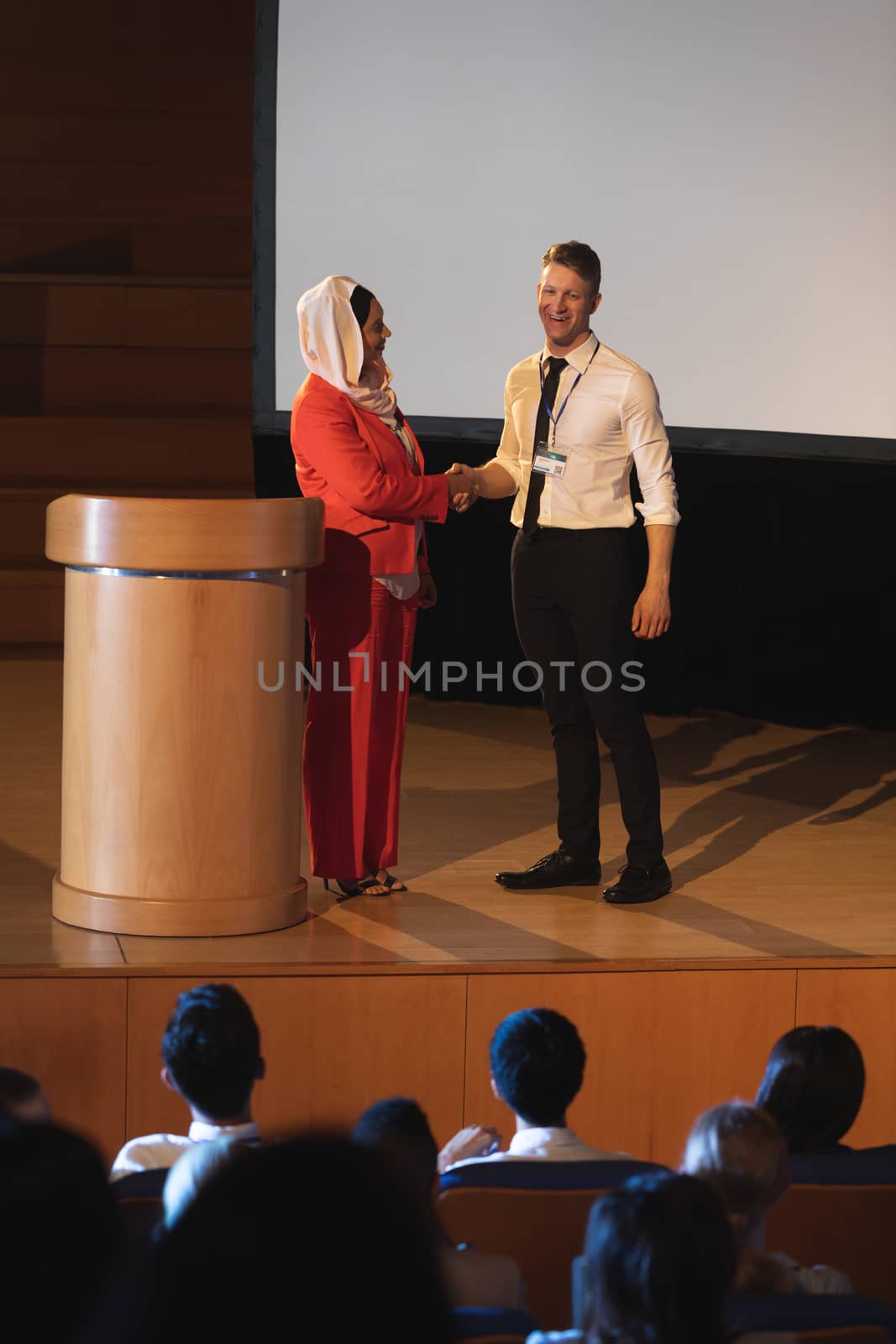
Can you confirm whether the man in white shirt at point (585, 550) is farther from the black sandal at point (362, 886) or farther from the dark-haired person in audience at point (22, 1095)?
the dark-haired person in audience at point (22, 1095)

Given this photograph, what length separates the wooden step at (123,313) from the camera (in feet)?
22.2

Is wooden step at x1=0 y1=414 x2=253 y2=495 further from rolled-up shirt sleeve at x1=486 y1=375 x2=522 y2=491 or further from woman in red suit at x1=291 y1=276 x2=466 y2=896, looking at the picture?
woman in red suit at x1=291 y1=276 x2=466 y2=896

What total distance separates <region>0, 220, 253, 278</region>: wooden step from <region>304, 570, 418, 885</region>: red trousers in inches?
167

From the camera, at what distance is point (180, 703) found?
277 cm

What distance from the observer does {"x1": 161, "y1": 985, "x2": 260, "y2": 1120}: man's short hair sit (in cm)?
193

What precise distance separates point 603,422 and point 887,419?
1.96 m

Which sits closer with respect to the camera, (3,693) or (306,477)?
(306,477)

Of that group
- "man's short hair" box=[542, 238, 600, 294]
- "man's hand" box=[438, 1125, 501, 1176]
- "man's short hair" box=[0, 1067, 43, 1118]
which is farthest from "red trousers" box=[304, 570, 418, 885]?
"man's short hair" box=[0, 1067, 43, 1118]

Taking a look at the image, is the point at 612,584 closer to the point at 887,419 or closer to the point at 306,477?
the point at 306,477

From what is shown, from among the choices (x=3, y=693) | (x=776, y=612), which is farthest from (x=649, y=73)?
(x=3, y=693)

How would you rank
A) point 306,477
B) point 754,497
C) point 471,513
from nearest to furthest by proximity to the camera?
1. point 306,477
2. point 754,497
3. point 471,513

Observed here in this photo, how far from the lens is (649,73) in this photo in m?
4.91

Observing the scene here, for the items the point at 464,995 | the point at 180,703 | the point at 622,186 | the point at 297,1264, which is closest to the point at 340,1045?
the point at 464,995

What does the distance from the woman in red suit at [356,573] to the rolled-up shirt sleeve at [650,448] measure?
0.36 meters
